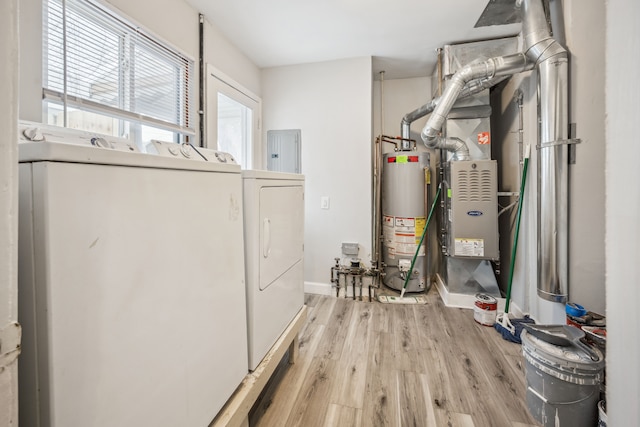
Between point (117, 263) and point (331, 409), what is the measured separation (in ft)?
4.21

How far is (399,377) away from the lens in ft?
5.38

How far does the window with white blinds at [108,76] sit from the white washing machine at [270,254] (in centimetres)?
102

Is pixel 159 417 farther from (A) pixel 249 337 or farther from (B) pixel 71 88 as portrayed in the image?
(B) pixel 71 88

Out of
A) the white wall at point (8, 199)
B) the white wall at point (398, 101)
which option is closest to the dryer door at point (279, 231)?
the white wall at point (8, 199)

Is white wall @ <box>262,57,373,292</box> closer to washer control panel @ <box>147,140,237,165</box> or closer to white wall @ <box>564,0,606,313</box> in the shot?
white wall @ <box>564,0,606,313</box>

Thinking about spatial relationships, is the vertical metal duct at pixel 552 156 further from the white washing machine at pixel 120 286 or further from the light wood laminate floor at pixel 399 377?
the white washing machine at pixel 120 286

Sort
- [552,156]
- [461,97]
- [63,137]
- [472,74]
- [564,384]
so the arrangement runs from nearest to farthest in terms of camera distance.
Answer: [63,137]
[564,384]
[552,156]
[472,74]
[461,97]

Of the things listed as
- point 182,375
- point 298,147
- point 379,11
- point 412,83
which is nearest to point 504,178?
point 412,83

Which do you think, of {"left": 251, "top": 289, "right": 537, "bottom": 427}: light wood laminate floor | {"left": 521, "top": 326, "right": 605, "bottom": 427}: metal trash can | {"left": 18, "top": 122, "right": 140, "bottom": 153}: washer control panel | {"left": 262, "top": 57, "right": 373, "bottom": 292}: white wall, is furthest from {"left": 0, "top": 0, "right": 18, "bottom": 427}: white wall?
{"left": 262, "top": 57, "right": 373, "bottom": 292}: white wall

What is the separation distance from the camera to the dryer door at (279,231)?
1228 millimetres

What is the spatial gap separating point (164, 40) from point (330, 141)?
65.1 inches

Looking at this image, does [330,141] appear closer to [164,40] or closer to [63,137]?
[164,40]

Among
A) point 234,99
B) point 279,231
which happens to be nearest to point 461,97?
point 234,99

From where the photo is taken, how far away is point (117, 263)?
1.99 feet
